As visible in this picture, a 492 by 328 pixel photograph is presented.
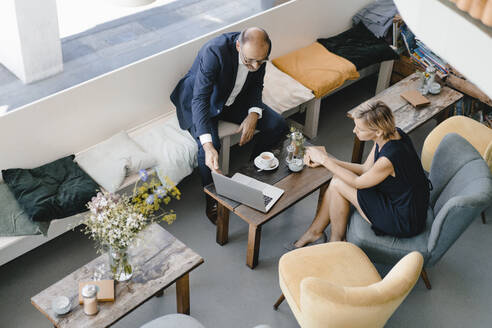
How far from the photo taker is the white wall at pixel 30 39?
4.23 m

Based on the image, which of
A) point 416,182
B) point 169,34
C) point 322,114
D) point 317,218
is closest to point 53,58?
point 169,34

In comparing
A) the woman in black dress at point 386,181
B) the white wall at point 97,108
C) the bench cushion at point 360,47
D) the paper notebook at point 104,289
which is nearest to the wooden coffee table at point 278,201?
the woman in black dress at point 386,181

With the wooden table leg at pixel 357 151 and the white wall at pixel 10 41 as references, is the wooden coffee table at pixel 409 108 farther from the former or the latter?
the white wall at pixel 10 41

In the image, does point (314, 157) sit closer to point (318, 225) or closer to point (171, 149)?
point (318, 225)

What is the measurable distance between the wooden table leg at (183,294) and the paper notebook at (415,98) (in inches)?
91.4

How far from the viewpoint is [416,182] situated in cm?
Result: 286

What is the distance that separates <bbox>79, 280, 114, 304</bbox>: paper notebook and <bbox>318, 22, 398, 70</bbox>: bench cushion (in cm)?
299

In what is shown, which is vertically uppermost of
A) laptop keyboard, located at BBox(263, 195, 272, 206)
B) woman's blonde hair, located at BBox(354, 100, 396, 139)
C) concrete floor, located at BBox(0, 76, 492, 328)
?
woman's blonde hair, located at BBox(354, 100, 396, 139)

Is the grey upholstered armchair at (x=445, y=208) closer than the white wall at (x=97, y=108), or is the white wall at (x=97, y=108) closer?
the grey upholstered armchair at (x=445, y=208)

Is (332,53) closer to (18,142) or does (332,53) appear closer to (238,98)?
(238,98)

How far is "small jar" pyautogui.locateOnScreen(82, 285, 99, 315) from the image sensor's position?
2.44m

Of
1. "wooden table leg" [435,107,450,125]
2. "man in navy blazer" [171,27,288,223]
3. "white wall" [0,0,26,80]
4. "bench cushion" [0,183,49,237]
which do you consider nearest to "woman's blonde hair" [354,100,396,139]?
"man in navy blazer" [171,27,288,223]

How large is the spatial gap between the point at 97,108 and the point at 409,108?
236 cm

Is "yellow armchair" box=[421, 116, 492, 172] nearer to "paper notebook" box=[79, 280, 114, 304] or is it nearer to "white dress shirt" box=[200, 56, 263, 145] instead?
"white dress shirt" box=[200, 56, 263, 145]
